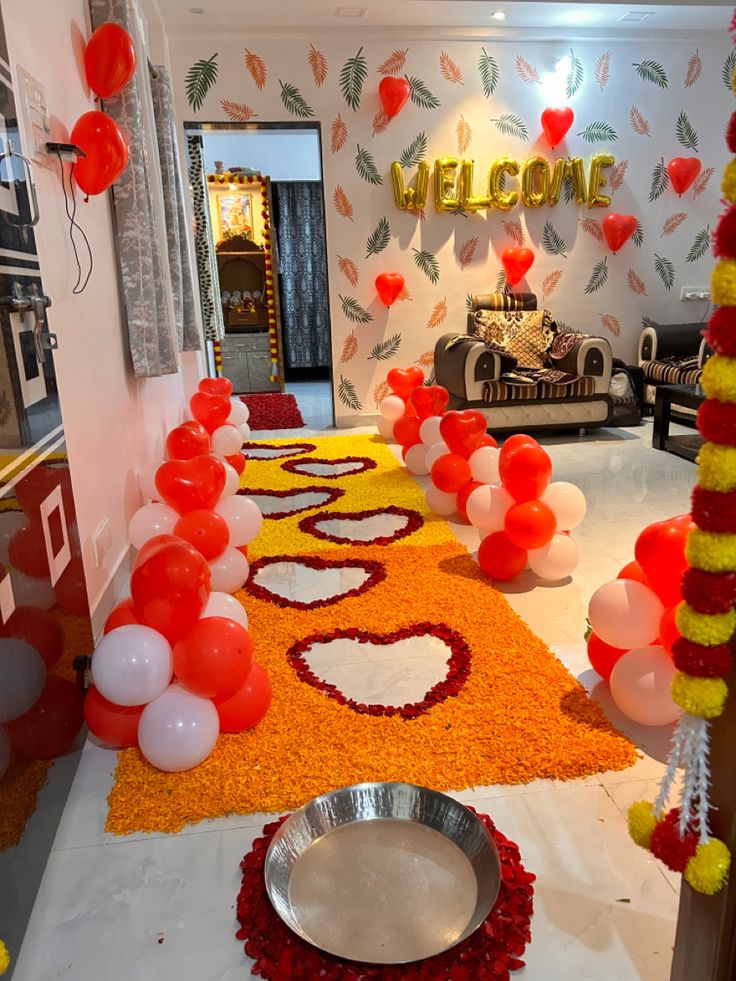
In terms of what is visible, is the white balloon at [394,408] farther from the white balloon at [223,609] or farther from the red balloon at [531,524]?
the white balloon at [223,609]

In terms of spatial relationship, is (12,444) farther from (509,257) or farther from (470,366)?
(509,257)

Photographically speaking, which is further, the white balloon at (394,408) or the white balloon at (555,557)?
the white balloon at (394,408)

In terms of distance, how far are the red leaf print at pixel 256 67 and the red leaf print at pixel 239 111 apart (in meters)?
0.17

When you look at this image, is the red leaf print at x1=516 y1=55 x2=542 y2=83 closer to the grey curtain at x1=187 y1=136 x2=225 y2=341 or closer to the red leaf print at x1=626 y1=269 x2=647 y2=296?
the red leaf print at x1=626 y1=269 x2=647 y2=296

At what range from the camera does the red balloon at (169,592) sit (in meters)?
1.78

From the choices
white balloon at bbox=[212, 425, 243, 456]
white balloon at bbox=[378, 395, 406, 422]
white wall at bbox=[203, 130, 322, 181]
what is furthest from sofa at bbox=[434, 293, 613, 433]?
white wall at bbox=[203, 130, 322, 181]

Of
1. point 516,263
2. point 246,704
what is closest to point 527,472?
point 246,704

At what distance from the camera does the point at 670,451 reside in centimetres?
462

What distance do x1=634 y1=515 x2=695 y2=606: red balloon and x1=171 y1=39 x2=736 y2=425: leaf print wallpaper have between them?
3.95 m

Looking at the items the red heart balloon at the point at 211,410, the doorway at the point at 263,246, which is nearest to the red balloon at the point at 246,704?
the red heart balloon at the point at 211,410

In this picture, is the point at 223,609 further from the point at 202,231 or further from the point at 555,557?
the point at 202,231

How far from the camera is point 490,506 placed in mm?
2746

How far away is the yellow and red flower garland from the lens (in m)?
7.33

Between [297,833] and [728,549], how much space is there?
1035mm
